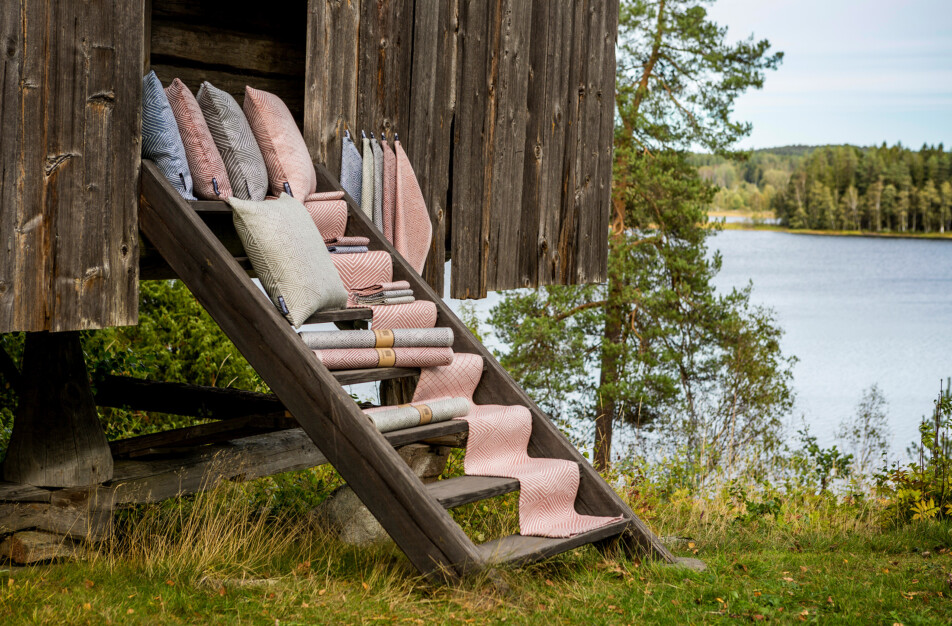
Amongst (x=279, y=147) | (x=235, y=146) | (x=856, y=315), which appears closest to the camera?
(x=235, y=146)

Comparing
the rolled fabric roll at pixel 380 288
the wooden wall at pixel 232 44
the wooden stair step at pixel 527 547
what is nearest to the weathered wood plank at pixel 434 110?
the wooden wall at pixel 232 44

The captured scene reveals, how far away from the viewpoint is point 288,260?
378 centimetres

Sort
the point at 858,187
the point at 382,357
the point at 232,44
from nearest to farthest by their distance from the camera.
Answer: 1. the point at 382,357
2. the point at 232,44
3. the point at 858,187

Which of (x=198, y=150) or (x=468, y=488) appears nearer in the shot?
(x=468, y=488)

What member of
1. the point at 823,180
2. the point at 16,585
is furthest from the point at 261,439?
the point at 823,180

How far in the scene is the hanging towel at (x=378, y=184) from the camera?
512cm

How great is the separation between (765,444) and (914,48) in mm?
43804

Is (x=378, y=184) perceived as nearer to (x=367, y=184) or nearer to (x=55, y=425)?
(x=367, y=184)

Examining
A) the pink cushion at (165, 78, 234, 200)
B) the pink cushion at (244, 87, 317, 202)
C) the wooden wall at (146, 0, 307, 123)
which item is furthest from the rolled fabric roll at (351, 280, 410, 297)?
the wooden wall at (146, 0, 307, 123)

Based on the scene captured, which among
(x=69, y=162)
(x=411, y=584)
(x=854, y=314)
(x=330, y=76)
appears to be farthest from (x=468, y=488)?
(x=854, y=314)

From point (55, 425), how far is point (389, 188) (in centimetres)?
212

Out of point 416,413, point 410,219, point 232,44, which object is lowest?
point 416,413

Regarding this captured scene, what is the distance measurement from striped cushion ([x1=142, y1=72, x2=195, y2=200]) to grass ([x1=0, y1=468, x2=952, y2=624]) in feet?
4.93

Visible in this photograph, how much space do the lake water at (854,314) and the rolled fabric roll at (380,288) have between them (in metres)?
7.23
